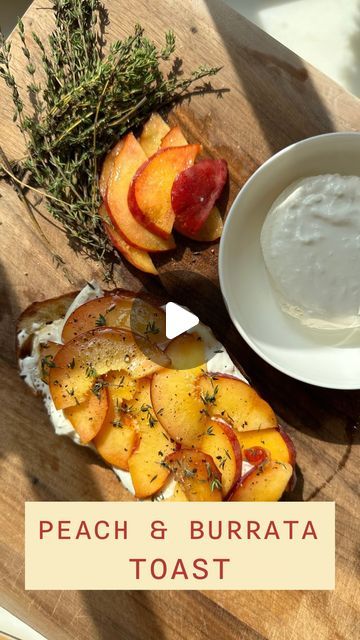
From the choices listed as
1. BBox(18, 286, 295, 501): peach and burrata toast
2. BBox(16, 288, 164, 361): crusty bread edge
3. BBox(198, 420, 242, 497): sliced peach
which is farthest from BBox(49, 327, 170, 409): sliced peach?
BBox(198, 420, 242, 497): sliced peach

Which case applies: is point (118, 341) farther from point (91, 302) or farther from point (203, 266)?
point (203, 266)

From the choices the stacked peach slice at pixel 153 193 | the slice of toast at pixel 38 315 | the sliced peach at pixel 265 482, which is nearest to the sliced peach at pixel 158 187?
the stacked peach slice at pixel 153 193

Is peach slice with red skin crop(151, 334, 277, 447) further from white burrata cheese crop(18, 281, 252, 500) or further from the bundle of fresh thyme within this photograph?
the bundle of fresh thyme

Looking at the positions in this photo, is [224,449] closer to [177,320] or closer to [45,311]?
[177,320]

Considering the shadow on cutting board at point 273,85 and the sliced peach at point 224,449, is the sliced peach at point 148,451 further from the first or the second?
the shadow on cutting board at point 273,85

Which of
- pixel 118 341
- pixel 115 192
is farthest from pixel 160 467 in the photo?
pixel 115 192

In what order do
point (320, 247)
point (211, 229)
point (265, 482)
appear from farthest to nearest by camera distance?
1. point (211, 229)
2. point (265, 482)
3. point (320, 247)

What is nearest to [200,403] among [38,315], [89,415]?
[89,415]
